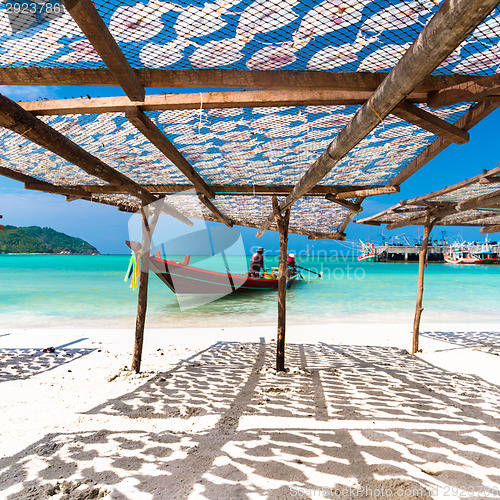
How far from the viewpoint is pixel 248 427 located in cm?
254

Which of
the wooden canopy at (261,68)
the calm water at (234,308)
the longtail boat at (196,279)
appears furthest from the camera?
the longtail boat at (196,279)

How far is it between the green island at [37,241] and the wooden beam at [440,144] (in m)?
85.8

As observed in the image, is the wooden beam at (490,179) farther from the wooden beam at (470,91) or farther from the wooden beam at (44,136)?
the wooden beam at (44,136)

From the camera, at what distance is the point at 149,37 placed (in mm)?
1586

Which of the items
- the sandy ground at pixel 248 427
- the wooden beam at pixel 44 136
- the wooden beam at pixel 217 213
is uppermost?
the wooden beam at pixel 44 136

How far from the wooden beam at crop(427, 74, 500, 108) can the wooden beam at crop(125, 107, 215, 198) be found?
1.81 m

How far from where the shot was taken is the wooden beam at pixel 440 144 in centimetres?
202

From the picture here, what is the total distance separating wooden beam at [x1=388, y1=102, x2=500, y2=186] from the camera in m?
2.02

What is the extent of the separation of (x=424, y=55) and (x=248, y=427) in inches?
103

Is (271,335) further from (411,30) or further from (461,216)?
(411,30)

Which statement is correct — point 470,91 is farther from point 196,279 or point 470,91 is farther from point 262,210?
point 196,279

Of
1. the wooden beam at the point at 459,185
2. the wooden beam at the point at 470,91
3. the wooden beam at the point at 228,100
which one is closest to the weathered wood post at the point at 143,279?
the wooden beam at the point at 228,100

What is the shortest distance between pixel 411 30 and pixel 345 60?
327 mm

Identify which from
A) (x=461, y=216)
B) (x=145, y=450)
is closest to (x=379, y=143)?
(x=145, y=450)
